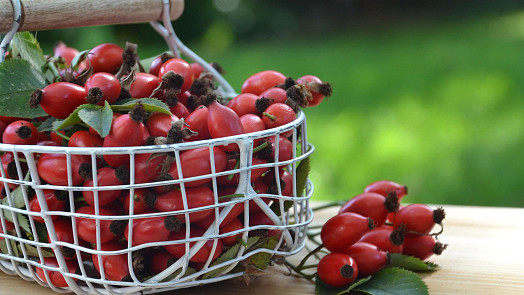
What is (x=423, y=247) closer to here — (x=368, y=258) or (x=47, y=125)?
(x=368, y=258)

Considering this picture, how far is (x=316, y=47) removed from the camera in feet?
11.9

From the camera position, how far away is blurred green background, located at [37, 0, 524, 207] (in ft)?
7.00

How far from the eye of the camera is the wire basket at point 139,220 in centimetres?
67

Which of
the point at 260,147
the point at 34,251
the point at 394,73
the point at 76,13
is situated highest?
the point at 76,13

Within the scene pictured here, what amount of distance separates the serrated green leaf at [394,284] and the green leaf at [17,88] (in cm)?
41

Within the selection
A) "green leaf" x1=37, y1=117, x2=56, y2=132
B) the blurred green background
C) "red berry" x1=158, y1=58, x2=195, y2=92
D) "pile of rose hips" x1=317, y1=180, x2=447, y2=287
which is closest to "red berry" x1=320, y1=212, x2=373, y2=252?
"pile of rose hips" x1=317, y1=180, x2=447, y2=287

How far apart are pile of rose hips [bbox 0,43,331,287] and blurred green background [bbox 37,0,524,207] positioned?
1230mm

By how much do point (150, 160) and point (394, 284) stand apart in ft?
1.03

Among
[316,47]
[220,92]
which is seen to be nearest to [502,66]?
[316,47]

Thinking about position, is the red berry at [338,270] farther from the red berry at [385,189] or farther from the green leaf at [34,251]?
the green leaf at [34,251]

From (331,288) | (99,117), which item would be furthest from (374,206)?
(99,117)

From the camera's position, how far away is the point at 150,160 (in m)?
0.66

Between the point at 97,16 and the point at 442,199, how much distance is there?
1388mm

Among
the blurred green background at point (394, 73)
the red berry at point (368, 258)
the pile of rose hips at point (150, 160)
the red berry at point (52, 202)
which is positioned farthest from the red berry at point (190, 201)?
the blurred green background at point (394, 73)
